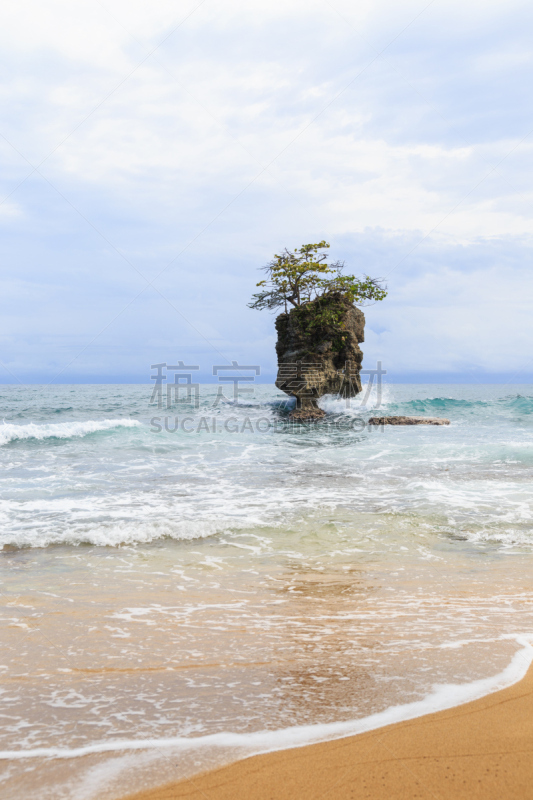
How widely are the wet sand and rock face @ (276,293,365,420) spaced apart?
20518 millimetres

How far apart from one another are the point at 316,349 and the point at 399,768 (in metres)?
22.3

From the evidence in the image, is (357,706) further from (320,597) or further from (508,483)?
(508,483)

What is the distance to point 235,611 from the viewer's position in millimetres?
4195

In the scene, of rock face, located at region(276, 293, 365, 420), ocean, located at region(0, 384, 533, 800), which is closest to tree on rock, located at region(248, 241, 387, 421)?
rock face, located at region(276, 293, 365, 420)

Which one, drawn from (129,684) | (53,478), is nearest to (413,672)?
(129,684)

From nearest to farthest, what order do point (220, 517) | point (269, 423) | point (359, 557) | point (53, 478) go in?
point (359, 557) < point (220, 517) < point (53, 478) < point (269, 423)

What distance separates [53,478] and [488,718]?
10.2m

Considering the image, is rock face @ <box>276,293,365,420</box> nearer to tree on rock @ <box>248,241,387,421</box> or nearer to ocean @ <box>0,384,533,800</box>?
tree on rock @ <box>248,241,387,421</box>

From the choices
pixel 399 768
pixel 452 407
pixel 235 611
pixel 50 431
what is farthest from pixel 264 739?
pixel 452 407

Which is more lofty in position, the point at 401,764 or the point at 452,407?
the point at 452,407

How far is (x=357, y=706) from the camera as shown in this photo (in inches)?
105

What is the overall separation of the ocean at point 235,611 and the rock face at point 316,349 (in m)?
13.1

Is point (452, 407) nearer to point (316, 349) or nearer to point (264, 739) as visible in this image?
point (316, 349)

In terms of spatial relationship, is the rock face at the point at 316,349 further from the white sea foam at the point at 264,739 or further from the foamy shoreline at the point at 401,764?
the foamy shoreline at the point at 401,764
